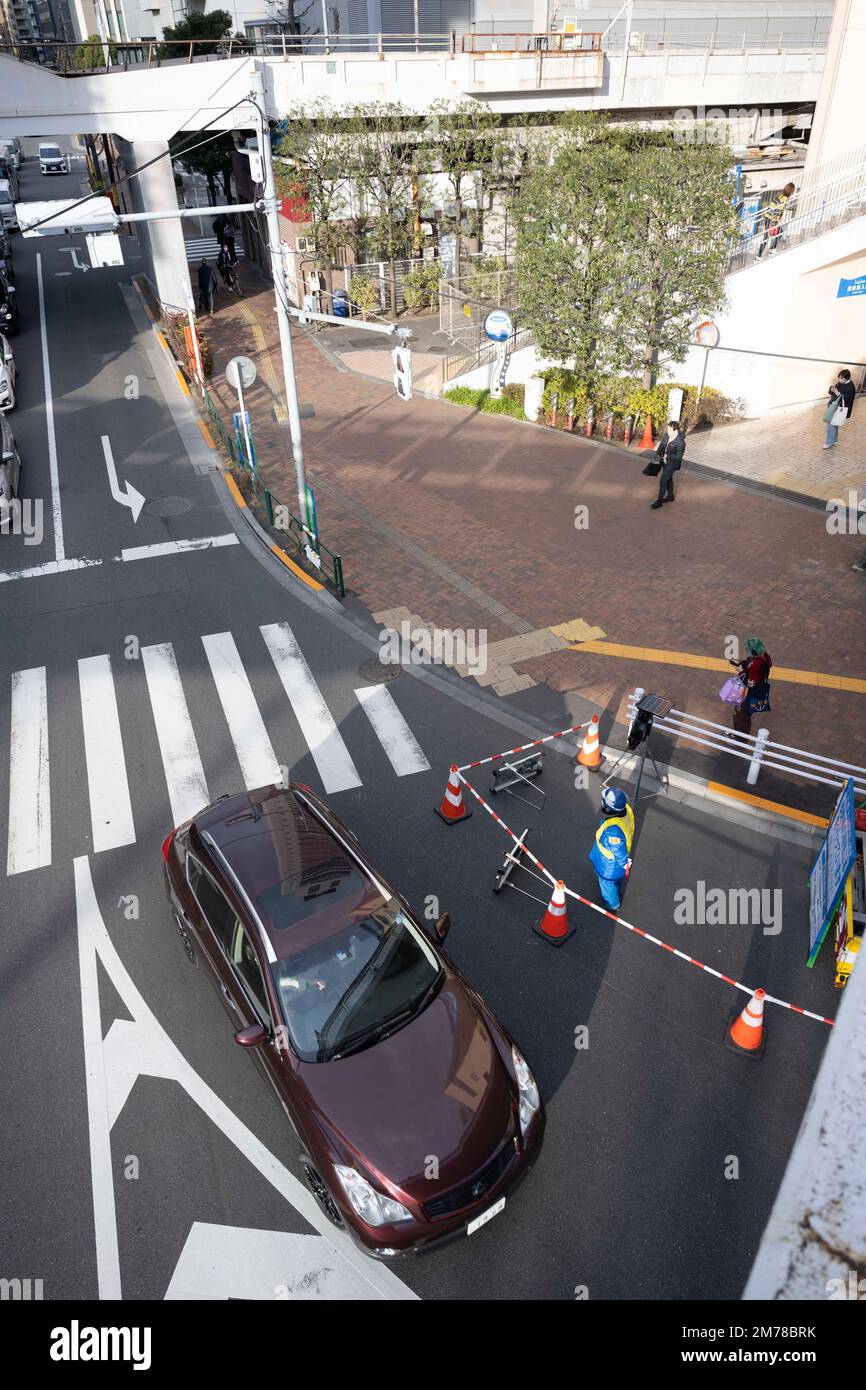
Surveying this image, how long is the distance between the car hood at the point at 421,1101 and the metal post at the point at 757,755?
477 cm

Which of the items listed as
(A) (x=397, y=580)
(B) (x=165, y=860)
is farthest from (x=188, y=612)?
(B) (x=165, y=860)

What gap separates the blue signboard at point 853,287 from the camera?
18953mm

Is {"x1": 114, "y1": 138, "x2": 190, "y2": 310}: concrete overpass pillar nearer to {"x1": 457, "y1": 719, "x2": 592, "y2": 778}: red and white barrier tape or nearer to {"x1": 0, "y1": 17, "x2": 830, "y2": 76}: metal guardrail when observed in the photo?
{"x1": 0, "y1": 17, "x2": 830, "y2": 76}: metal guardrail

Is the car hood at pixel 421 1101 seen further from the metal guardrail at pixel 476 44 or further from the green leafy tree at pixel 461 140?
the green leafy tree at pixel 461 140

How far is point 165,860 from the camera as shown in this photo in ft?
28.1

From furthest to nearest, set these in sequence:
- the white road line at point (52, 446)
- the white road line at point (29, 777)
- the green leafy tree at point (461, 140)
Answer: the green leafy tree at point (461, 140), the white road line at point (52, 446), the white road line at point (29, 777)

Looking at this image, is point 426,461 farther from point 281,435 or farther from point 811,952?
point 811,952

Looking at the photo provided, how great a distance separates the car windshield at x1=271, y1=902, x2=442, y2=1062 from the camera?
6.58 metres

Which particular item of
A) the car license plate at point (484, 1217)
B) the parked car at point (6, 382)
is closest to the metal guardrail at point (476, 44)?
the parked car at point (6, 382)

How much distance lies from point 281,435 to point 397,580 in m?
7.93

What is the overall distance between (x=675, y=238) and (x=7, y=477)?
46.2 ft

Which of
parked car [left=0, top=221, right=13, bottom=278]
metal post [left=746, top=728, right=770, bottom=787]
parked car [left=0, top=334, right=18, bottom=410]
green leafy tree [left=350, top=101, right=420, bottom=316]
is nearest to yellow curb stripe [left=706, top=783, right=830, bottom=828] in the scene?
metal post [left=746, top=728, right=770, bottom=787]

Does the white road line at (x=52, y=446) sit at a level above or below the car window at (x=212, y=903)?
below

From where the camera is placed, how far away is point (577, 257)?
59.9 ft
